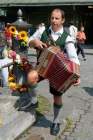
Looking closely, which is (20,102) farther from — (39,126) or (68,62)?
(68,62)

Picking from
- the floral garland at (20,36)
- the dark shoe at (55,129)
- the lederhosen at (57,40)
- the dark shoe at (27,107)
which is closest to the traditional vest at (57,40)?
the lederhosen at (57,40)

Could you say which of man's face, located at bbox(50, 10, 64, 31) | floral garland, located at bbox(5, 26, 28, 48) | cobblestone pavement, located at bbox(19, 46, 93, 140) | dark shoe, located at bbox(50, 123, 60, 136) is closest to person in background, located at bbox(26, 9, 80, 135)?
man's face, located at bbox(50, 10, 64, 31)

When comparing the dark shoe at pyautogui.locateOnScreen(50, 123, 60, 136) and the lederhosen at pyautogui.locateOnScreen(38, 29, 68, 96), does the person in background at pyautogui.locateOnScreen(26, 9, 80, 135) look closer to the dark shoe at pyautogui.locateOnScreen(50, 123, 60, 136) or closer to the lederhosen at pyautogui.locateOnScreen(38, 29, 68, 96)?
the lederhosen at pyautogui.locateOnScreen(38, 29, 68, 96)

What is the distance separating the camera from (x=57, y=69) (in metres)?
5.81

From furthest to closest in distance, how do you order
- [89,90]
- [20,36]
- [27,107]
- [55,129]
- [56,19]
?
[89,90] → [20,36] → [27,107] → [55,129] → [56,19]

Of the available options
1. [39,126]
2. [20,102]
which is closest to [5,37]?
[20,102]

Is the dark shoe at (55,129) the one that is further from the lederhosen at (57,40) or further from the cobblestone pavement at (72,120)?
the lederhosen at (57,40)

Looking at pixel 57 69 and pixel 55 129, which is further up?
pixel 57 69

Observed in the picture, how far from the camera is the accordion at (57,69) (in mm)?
5762

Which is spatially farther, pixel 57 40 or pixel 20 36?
pixel 20 36

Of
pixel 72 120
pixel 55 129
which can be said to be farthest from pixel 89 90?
pixel 55 129

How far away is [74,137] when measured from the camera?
6223 mm

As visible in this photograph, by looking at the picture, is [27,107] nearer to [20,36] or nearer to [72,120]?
[72,120]

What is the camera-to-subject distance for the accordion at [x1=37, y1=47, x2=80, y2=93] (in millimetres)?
5762
